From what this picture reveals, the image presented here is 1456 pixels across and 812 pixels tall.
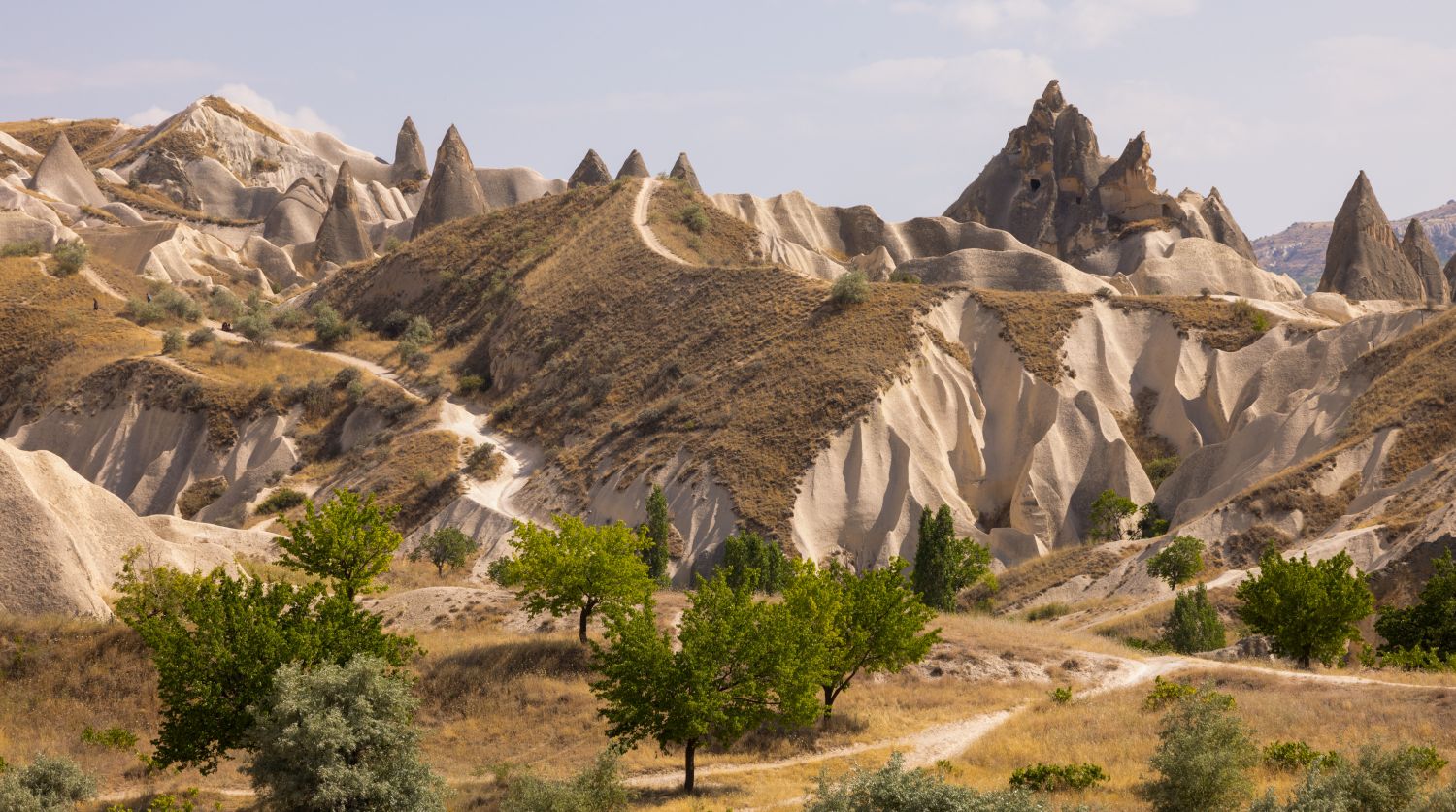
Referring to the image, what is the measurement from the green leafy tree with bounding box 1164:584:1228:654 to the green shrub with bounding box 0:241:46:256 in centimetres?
8572

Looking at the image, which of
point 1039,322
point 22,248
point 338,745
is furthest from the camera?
point 22,248

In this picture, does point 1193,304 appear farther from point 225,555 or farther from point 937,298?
point 225,555

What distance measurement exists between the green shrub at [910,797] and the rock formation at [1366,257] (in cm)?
9546

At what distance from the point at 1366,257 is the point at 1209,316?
36.2 m

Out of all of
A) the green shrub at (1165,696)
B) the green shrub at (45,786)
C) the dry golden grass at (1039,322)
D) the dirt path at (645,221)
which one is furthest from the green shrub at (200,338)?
the green shrub at (1165,696)

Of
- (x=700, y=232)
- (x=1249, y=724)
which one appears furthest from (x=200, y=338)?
(x=1249, y=724)

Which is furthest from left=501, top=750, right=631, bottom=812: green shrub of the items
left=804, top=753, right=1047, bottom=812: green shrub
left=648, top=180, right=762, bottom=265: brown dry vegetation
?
left=648, top=180, right=762, bottom=265: brown dry vegetation

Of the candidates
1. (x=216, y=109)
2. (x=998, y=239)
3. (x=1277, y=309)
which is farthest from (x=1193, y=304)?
(x=216, y=109)

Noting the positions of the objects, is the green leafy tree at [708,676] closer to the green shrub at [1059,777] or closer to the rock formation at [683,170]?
the green shrub at [1059,777]

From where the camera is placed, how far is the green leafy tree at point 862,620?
32.4m

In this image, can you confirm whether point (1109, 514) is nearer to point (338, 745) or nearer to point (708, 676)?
point (708, 676)

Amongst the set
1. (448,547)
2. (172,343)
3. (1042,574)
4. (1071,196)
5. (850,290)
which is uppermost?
(1071,196)

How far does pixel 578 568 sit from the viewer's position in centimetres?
3709

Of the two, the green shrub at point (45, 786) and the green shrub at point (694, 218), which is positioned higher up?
the green shrub at point (694, 218)
